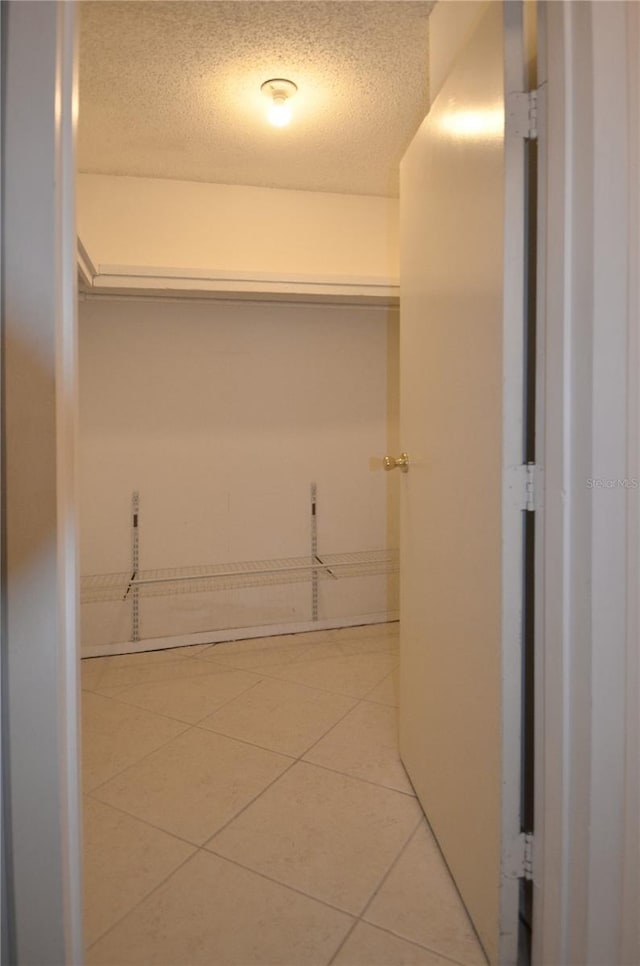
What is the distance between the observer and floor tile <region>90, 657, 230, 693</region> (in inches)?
98.1

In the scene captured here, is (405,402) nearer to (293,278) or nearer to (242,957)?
(293,278)

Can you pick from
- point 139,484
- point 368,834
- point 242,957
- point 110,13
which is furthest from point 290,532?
point 110,13

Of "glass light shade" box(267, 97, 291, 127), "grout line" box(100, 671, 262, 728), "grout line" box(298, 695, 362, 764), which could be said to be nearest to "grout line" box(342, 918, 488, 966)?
"grout line" box(298, 695, 362, 764)

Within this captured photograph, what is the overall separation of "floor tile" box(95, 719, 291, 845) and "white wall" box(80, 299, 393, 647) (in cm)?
110

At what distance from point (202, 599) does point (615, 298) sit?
8.51 ft

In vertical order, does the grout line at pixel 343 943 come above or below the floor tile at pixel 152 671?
below

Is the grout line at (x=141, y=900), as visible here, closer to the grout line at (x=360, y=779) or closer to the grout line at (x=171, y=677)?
the grout line at (x=360, y=779)

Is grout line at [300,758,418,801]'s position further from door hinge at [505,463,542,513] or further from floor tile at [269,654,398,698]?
door hinge at [505,463,542,513]

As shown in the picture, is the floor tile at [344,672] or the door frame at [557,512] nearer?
the door frame at [557,512]

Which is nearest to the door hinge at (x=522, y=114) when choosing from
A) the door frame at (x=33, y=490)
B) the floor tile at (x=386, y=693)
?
the door frame at (x=33, y=490)

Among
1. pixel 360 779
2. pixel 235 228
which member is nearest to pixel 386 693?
pixel 360 779

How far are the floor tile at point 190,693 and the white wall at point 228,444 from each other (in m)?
0.49

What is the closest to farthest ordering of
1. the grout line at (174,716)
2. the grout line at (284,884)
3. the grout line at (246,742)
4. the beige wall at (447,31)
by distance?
the grout line at (284,884), the beige wall at (447,31), the grout line at (246,742), the grout line at (174,716)

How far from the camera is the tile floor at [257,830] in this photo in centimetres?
117
